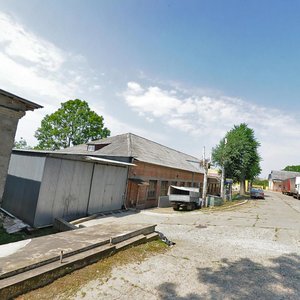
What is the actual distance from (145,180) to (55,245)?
13.5m

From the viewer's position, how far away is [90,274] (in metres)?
5.52

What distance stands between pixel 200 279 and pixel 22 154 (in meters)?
11.0

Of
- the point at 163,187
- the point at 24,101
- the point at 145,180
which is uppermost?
the point at 24,101

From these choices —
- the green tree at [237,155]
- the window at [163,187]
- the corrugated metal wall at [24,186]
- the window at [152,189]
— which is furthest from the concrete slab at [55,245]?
the green tree at [237,155]

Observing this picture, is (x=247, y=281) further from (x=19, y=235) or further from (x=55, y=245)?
(x=19, y=235)

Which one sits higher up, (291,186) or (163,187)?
(291,186)

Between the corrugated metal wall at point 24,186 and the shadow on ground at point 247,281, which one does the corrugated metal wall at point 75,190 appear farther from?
the shadow on ground at point 247,281

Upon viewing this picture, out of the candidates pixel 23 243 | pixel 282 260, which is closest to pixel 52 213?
pixel 23 243

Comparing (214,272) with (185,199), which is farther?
(185,199)

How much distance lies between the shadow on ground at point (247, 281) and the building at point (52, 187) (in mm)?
7770

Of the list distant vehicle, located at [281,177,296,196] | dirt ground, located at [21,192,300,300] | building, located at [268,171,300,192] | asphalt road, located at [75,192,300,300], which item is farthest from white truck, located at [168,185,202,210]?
building, located at [268,171,300,192]

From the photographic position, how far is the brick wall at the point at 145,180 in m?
18.0

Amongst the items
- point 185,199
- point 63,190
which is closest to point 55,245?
point 63,190

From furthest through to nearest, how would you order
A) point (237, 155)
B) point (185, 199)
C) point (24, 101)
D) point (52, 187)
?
point (237, 155) → point (185, 199) → point (52, 187) → point (24, 101)
